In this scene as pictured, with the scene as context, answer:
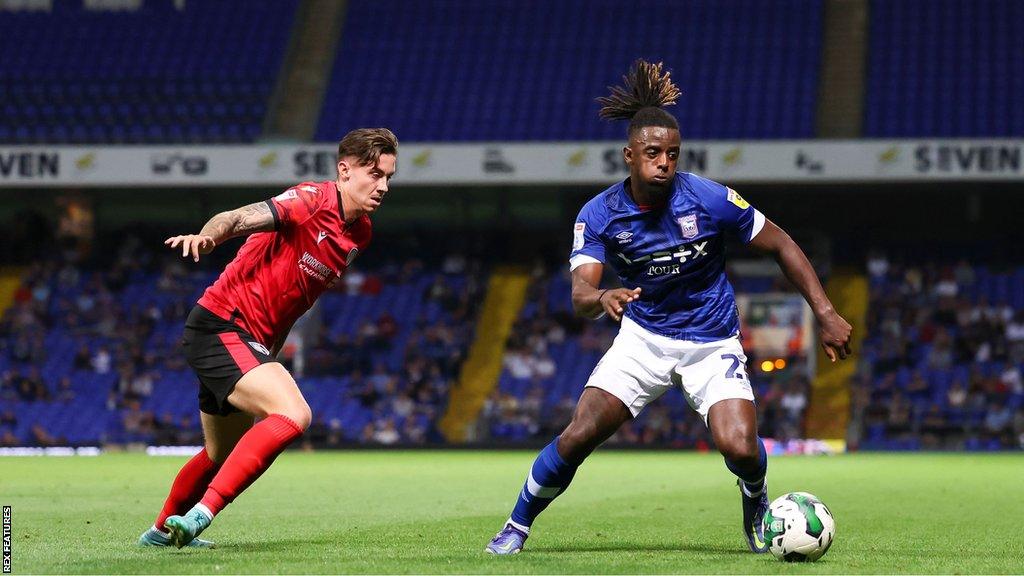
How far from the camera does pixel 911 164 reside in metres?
33.1

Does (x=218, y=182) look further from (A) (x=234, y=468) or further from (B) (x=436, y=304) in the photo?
(A) (x=234, y=468)

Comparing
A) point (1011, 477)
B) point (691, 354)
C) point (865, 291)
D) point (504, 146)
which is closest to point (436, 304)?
point (504, 146)

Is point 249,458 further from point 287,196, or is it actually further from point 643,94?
point 643,94

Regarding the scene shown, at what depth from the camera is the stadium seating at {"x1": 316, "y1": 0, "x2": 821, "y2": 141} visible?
36.1 m

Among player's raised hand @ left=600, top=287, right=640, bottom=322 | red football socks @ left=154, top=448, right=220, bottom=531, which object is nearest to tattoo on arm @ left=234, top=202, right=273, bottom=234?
red football socks @ left=154, top=448, right=220, bottom=531

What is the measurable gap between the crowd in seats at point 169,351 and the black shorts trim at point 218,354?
78.8 ft

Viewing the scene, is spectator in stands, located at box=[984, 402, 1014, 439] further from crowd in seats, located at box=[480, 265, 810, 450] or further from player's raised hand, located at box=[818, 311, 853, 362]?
player's raised hand, located at box=[818, 311, 853, 362]

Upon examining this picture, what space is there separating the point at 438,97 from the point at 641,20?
577 cm

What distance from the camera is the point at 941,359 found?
32.9 m

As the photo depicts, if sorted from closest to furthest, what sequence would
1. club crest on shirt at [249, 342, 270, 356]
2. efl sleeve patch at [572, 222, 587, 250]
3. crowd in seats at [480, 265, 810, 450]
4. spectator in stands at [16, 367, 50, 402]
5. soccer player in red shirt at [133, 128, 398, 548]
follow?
1. soccer player in red shirt at [133, 128, 398, 548]
2. club crest on shirt at [249, 342, 270, 356]
3. efl sleeve patch at [572, 222, 587, 250]
4. crowd in seats at [480, 265, 810, 450]
5. spectator in stands at [16, 367, 50, 402]

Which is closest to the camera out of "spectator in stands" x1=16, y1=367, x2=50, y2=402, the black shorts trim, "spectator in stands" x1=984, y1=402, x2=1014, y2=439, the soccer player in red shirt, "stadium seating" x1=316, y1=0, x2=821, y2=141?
the soccer player in red shirt

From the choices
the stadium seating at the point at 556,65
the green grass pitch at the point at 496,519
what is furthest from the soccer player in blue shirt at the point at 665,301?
the stadium seating at the point at 556,65

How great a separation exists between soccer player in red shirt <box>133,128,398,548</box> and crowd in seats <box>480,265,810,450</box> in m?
23.2

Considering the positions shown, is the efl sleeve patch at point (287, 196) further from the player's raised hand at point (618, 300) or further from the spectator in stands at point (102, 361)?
the spectator in stands at point (102, 361)
